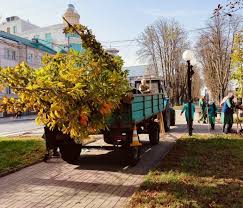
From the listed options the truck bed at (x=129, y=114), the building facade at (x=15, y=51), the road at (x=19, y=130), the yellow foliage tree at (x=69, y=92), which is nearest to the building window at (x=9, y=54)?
the building facade at (x=15, y=51)

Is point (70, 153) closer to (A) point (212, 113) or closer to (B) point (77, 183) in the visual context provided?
(B) point (77, 183)

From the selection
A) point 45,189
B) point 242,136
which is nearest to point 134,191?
point 45,189

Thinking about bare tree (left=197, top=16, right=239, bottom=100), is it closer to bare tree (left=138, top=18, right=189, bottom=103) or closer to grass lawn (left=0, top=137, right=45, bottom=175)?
bare tree (left=138, top=18, right=189, bottom=103)

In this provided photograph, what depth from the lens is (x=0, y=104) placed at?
6.38 m

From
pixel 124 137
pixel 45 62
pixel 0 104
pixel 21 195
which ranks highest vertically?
pixel 45 62

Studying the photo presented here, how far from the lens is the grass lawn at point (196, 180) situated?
5.72 metres

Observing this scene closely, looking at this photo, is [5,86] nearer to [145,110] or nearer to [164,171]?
[164,171]

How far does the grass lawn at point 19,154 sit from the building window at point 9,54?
39.2m

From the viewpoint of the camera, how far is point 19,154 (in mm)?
10727

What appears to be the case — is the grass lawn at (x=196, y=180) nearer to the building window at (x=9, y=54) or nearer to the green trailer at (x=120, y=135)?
the green trailer at (x=120, y=135)

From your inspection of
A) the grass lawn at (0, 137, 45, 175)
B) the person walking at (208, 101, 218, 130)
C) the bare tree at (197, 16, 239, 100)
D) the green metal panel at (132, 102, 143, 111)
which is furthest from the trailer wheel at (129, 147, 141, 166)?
the bare tree at (197, 16, 239, 100)

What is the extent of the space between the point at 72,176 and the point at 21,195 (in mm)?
1595

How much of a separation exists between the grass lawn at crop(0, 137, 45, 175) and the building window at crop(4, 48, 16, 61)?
1543 inches

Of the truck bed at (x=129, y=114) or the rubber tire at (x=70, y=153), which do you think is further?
the rubber tire at (x=70, y=153)
